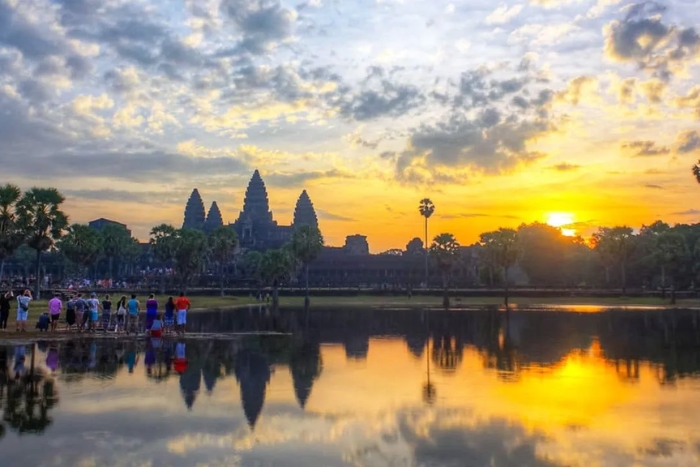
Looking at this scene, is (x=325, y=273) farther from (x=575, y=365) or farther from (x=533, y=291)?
(x=575, y=365)

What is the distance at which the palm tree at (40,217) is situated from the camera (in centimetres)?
5603

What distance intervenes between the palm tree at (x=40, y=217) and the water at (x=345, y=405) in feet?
115

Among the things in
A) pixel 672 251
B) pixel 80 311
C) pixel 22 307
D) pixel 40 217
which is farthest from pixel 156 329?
pixel 672 251

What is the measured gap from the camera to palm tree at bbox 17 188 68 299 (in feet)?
184

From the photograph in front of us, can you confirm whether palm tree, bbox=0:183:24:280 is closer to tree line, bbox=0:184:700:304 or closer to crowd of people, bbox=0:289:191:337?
tree line, bbox=0:184:700:304

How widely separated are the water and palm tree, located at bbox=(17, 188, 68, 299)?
34.9 metres

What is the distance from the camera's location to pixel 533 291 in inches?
3524

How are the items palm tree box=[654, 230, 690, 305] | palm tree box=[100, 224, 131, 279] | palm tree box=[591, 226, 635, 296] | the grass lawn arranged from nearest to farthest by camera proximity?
the grass lawn, palm tree box=[654, 230, 690, 305], palm tree box=[591, 226, 635, 296], palm tree box=[100, 224, 131, 279]

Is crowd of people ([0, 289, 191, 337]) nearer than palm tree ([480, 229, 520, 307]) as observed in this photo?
Yes

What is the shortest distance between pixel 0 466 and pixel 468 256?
136479mm

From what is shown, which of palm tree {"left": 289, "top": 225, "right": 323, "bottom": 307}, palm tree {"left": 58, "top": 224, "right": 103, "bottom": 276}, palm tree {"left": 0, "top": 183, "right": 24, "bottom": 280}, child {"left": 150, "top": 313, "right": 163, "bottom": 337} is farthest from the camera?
palm tree {"left": 289, "top": 225, "right": 323, "bottom": 307}

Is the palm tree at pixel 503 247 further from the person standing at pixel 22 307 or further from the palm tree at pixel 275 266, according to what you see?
the person standing at pixel 22 307

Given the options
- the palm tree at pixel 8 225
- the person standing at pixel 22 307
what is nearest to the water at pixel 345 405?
the person standing at pixel 22 307

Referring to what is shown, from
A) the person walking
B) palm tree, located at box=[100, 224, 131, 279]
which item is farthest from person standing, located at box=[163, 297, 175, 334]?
palm tree, located at box=[100, 224, 131, 279]
